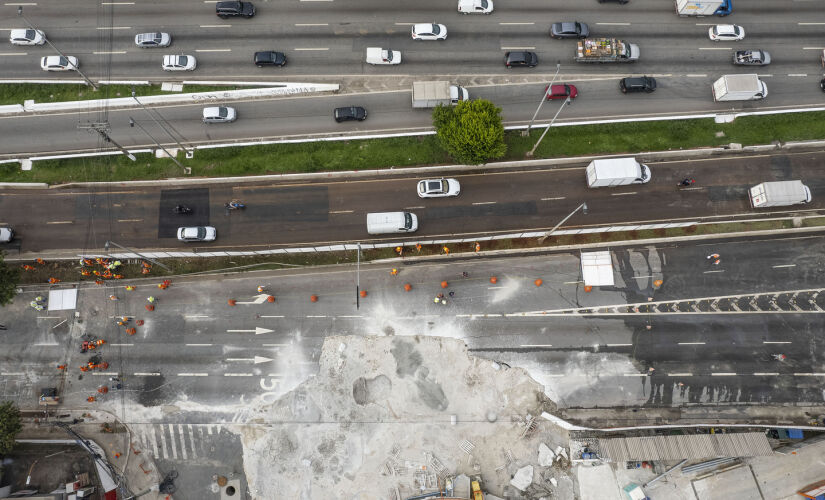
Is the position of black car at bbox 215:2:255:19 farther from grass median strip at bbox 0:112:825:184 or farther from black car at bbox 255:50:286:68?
grass median strip at bbox 0:112:825:184

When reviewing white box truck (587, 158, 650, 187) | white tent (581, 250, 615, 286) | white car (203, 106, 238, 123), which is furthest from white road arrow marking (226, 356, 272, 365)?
white box truck (587, 158, 650, 187)

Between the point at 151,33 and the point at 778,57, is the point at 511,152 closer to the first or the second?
the point at 778,57

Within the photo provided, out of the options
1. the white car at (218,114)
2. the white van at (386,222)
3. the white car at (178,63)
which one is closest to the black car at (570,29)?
the white van at (386,222)

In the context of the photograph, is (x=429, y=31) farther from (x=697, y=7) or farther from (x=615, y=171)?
(x=697, y=7)

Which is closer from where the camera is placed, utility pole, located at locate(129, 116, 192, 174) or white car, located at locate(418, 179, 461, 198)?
white car, located at locate(418, 179, 461, 198)

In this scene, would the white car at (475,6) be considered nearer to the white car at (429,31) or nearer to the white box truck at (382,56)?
the white car at (429,31)

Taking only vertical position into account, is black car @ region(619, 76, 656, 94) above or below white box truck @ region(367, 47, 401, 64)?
below

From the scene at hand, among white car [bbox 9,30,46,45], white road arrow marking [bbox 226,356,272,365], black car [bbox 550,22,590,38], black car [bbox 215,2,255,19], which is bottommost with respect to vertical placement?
white road arrow marking [bbox 226,356,272,365]
